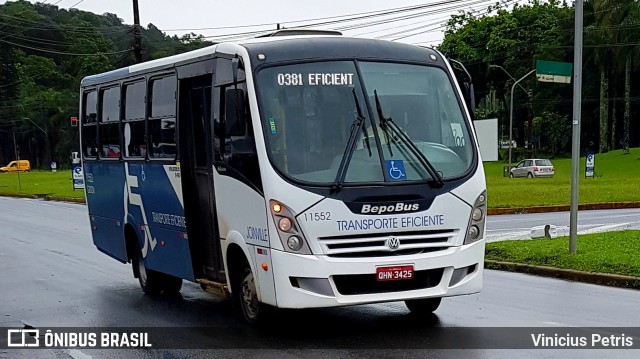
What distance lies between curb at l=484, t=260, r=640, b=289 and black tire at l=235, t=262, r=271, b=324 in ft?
17.8

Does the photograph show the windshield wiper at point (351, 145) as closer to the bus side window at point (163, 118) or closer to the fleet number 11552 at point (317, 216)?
the fleet number 11552 at point (317, 216)

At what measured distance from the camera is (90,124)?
1438 centimetres

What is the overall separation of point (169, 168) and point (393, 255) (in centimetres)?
378

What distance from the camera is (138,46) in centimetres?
3416

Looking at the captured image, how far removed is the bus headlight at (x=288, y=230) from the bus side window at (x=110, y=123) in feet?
17.6

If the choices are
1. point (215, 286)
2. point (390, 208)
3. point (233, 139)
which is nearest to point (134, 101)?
point (215, 286)

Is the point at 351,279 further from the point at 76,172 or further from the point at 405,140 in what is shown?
the point at 76,172

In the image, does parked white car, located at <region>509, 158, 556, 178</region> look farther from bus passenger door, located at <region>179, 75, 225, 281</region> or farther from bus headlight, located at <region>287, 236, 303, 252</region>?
bus headlight, located at <region>287, 236, 303, 252</region>

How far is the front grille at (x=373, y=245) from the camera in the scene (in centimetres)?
826

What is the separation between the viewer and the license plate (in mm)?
8250

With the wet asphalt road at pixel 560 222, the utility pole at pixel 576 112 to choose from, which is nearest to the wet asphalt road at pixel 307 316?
the utility pole at pixel 576 112

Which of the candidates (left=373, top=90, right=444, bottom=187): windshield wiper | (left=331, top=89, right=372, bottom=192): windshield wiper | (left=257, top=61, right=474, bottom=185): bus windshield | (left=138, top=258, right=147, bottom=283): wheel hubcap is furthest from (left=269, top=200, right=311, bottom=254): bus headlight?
(left=138, top=258, right=147, bottom=283): wheel hubcap

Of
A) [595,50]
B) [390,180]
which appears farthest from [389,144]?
[595,50]

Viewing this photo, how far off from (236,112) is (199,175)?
5.73 ft
